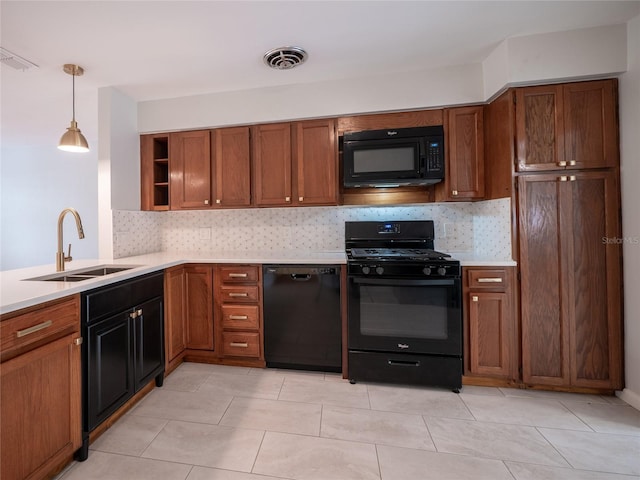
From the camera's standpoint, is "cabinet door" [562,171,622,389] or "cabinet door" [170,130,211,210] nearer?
"cabinet door" [562,171,622,389]

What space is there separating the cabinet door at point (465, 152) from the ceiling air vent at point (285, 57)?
1.27m

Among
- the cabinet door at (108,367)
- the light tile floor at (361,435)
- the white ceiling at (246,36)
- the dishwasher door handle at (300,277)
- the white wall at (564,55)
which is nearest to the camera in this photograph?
the light tile floor at (361,435)

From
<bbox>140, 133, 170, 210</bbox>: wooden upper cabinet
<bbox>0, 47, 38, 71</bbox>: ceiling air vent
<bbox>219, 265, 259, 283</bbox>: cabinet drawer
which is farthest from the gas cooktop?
<bbox>0, 47, 38, 71</bbox>: ceiling air vent

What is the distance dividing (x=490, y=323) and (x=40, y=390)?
258cm

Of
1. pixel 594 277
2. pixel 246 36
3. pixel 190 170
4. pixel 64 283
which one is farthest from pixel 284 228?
pixel 594 277

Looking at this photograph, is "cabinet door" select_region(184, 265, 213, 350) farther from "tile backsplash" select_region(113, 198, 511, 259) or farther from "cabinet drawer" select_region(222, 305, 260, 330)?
"tile backsplash" select_region(113, 198, 511, 259)

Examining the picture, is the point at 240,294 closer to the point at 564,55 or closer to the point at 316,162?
the point at 316,162

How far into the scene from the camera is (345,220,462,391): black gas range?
6.62 feet

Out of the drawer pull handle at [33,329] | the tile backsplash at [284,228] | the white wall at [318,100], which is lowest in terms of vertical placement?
the drawer pull handle at [33,329]

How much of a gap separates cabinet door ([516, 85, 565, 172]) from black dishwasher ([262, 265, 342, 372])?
5.17 feet

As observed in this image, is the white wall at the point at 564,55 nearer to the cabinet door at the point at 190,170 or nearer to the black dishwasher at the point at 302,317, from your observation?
the black dishwasher at the point at 302,317

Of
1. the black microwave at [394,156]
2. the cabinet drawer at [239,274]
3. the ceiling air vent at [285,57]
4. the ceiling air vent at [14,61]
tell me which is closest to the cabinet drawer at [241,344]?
the cabinet drawer at [239,274]

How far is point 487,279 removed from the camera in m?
2.04

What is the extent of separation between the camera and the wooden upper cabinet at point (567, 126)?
1894 mm
